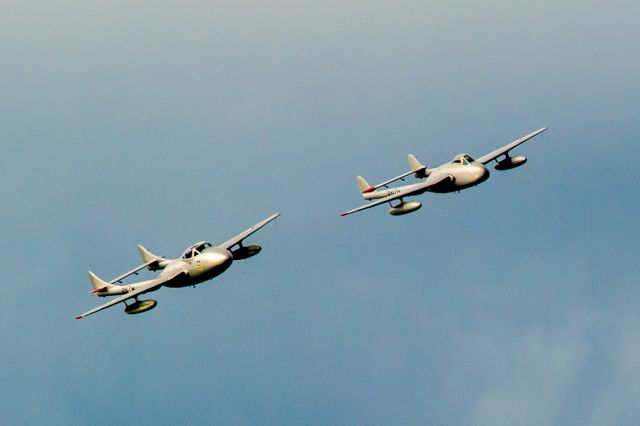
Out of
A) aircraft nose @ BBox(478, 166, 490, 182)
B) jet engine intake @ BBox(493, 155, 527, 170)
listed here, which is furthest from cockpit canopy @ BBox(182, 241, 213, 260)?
jet engine intake @ BBox(493, 155, 527, 170)

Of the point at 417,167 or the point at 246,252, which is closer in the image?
the point at 246,252

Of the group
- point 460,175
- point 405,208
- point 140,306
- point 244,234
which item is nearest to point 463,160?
point 460,175

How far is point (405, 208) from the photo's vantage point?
98125mm

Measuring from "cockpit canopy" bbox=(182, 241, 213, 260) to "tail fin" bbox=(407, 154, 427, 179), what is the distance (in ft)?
99.6

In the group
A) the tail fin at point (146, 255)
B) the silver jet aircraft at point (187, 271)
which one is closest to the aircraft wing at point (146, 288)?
the silver jet aircraft at point (187, 271)

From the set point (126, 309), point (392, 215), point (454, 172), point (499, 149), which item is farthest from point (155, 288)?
point (499, 149)

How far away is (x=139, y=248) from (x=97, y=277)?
19.2ft

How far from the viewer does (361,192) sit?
114 meters

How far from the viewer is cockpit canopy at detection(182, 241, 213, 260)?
8600 cm

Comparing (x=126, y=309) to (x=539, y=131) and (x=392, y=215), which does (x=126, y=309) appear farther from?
(x=539, y=131)

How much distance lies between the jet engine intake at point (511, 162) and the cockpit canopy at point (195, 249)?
118 feet

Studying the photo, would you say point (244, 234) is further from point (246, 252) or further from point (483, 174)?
point (483, 174)

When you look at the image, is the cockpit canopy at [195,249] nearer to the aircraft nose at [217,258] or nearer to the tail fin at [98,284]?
the aircraft nose at [217,258]

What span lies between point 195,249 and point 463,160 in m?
30.8
